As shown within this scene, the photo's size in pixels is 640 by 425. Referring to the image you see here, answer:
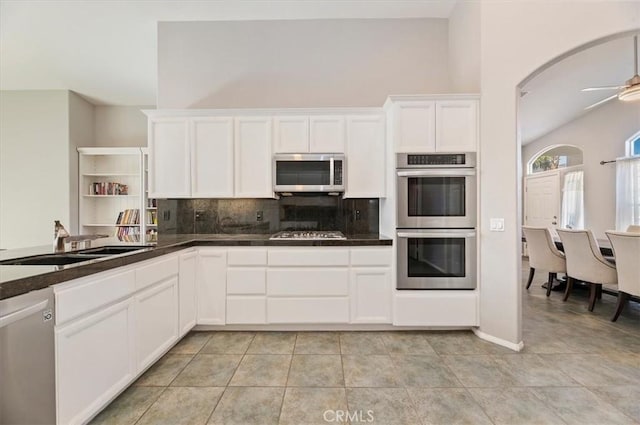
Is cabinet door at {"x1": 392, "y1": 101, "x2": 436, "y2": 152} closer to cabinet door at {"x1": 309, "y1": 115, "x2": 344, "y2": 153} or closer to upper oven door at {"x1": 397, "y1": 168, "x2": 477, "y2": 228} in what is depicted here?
upper oven door at {"x1": 397, "y1": 168, "x2": 477, "y2": 228}

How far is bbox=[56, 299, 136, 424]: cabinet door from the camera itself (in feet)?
4.56

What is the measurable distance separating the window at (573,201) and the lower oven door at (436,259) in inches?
208

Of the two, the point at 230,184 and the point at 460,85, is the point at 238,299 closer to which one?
the point at 230,184

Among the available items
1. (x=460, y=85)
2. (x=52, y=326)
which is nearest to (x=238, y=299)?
(x=52, y=326)

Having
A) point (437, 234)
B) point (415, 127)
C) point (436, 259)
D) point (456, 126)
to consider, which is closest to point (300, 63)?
point (415, 127)

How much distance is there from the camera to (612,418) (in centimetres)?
166

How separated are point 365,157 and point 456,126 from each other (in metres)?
0.92

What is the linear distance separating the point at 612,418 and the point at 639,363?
1.00 m

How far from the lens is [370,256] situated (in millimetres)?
2723

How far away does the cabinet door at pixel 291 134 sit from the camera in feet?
9.94

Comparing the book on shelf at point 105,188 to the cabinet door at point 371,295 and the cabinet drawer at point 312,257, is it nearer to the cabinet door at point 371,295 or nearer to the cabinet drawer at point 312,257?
the cabinet drawer at point 312,257

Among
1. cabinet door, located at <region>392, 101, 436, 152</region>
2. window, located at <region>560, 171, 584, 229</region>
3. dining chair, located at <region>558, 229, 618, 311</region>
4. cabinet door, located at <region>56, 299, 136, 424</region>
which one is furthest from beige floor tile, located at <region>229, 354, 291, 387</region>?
window, located at <region>560, 171, 584, 229</region>

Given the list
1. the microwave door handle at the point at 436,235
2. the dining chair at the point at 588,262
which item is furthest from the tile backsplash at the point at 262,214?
the dining chair at the point at 588,262

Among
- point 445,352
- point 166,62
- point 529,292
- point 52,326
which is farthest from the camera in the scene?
point 529,292
